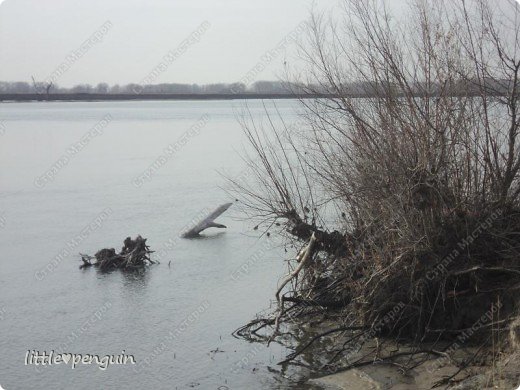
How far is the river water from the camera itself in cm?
768

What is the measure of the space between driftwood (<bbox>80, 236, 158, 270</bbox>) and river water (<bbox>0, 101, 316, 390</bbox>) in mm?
219

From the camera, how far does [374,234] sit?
8.20 metres

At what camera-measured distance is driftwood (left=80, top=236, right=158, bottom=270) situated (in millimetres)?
11711

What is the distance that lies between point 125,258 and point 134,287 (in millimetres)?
1221

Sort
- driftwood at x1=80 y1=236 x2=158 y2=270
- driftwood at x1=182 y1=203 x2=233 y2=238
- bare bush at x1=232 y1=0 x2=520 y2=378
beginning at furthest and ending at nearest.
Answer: driftwood at x1=182 y1=203 x2=233 y2=238 → driftwood at x1=80 y1=236 x2=158 y2=270 → bare bush at x1=232 y1=0 x2=520 y2=378

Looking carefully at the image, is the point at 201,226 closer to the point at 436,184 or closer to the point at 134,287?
the point at 134,287

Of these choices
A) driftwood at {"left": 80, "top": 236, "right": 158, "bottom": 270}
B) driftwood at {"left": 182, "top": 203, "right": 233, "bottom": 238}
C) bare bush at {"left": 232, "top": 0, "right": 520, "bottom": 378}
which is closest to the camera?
bare bush at {"left": 232, "top": 0, "right": 520, "bottom": 378}

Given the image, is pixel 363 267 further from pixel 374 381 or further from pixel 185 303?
pixel 185 303

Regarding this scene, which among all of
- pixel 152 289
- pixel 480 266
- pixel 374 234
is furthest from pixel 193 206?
pixel 480 266

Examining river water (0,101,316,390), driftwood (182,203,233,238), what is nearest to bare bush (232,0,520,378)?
river water (0,101,316,390)

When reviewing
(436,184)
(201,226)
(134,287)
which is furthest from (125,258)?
(436,184)

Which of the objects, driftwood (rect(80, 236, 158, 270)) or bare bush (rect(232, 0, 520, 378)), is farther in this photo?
driftwood (rect(80, 236, 158, 270))

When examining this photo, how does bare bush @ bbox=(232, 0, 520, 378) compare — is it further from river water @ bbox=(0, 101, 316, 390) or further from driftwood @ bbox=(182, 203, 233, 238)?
driftwood @ bbox=(182, 203, 233, 238)

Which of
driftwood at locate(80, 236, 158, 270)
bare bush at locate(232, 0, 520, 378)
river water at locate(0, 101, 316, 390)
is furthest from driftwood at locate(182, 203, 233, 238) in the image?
bare bush at locate(232, 0, 520, 378)
